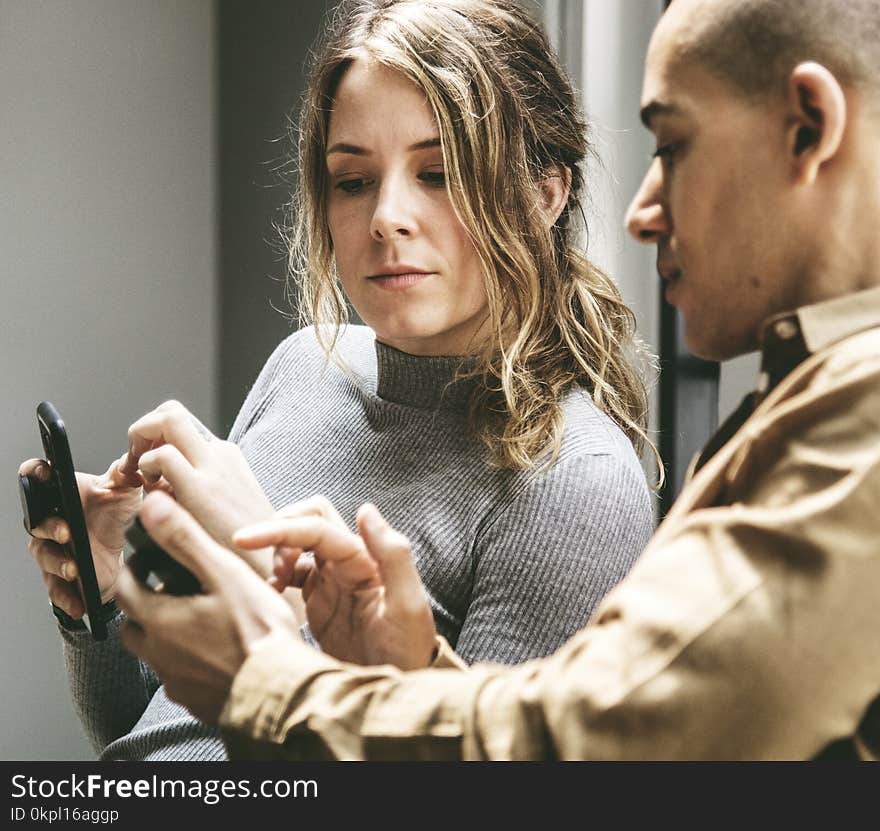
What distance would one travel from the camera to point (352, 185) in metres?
1.13

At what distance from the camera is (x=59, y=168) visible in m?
1.74

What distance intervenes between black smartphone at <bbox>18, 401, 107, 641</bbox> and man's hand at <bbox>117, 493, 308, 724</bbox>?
1.05 feet

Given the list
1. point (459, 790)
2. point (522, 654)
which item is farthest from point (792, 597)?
point (522, 654)

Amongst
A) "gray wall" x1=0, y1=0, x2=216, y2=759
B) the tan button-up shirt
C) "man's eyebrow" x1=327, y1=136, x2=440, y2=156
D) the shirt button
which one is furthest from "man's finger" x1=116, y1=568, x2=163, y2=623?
"gray wall" x1=0, y1=0, x2=216, y2=759

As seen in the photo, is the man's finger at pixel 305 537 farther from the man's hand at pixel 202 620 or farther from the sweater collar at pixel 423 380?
the sweater collar at pixel 423 380

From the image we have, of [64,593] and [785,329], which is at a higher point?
[785,329]

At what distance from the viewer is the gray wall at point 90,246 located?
1.70 meters

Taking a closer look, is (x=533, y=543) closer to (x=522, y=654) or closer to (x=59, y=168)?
(x=522, y=654)

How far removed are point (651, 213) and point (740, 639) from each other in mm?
263

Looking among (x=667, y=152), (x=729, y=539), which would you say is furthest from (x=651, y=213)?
(x=729, y=539)

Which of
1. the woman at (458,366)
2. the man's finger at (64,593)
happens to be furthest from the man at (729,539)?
the man's finger at (64,593)

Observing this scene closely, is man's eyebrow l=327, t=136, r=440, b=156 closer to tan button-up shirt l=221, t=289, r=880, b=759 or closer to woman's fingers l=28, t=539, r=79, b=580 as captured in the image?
woman's fingers l=28, t=539, r=79, b=580

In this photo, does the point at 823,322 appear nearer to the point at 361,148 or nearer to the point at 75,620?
the point at 361,148

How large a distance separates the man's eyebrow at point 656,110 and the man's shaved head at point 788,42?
26mm
